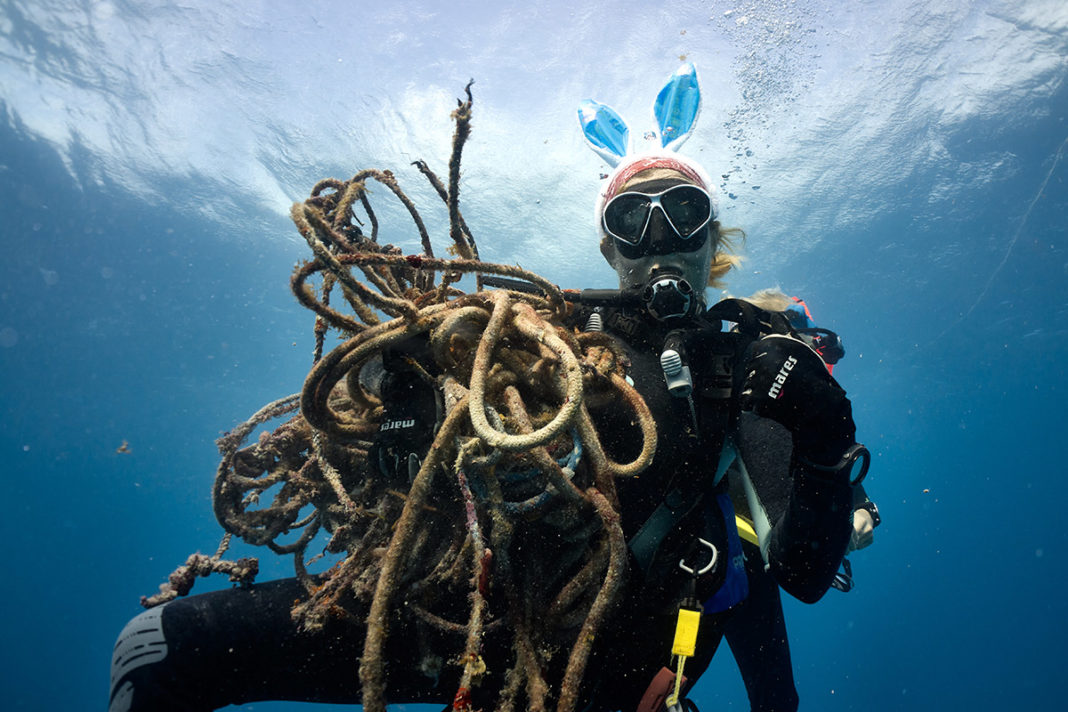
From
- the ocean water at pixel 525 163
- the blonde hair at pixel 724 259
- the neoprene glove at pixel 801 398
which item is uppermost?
the ocean water at pixel 525 163

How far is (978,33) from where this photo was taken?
47.1 feet

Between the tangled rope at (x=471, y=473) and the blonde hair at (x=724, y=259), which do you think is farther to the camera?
the blonde hair at (x=724, y=259)

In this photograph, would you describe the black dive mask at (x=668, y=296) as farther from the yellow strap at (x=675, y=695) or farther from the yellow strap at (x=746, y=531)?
the yellow strap at (x=746, y=531)

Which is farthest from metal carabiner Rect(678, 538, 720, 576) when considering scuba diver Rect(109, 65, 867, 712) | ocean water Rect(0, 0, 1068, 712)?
ocean water Rect(0, 0, 1068, 712)

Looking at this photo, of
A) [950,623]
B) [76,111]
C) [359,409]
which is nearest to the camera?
[359,409]

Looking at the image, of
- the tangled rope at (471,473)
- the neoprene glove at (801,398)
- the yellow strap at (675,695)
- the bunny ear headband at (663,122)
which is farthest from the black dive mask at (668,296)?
the yellow strap at (675,695)

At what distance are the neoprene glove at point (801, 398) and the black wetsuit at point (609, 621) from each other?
0.18 m

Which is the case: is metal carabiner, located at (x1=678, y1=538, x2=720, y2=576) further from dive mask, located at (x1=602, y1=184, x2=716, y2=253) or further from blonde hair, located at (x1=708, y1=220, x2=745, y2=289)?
blonde hair, located at (x1=708, y1=220, x2=745, y2=289)

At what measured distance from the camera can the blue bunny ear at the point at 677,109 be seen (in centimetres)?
327

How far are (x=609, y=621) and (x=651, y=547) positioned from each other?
35 cm

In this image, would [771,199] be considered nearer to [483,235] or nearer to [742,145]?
[742,145]

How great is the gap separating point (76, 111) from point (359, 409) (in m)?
27.6

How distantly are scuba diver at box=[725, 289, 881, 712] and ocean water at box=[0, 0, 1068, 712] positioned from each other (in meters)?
12.7

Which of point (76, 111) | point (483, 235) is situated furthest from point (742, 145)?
point (76, 111)
